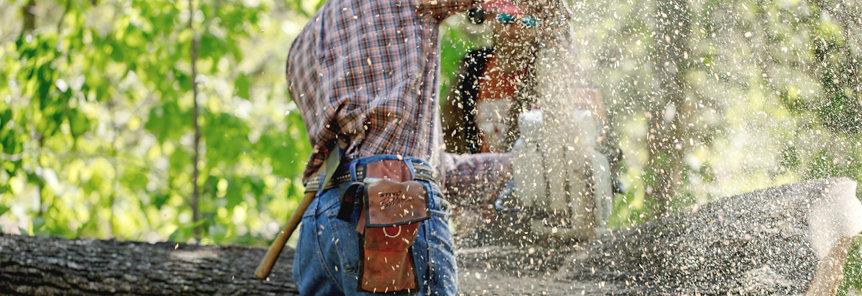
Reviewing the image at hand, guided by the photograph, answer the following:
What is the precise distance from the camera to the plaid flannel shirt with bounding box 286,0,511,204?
202 centimetres

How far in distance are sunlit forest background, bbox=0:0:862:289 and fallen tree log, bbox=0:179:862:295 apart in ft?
1.75

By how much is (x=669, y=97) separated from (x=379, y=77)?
383 cm

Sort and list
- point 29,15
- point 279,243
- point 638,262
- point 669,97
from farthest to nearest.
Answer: point 29,15 → point 669,97 → point 638,262 → point 279,243

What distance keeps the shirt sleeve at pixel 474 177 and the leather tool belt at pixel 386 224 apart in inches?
69.2

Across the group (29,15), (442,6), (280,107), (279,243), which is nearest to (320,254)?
(279,243)

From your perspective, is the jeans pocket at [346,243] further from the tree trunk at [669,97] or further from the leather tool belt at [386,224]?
the tree trunk at [669,97]

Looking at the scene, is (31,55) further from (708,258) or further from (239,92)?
(708,258)

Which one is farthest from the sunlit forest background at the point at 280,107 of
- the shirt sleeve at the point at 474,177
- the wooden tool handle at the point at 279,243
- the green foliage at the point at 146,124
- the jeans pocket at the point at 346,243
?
the jeans pocket at the point at 346,243

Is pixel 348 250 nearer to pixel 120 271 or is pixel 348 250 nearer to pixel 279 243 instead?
pixel 279 243

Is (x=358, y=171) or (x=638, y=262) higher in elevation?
(x=358, y=171)

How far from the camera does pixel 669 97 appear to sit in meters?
5.55

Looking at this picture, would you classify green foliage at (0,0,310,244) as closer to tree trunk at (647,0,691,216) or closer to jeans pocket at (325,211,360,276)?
tree trunk at (647,0,691,216)

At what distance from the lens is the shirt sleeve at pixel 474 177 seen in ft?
12.3

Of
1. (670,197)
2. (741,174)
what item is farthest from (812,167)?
(670,197)
